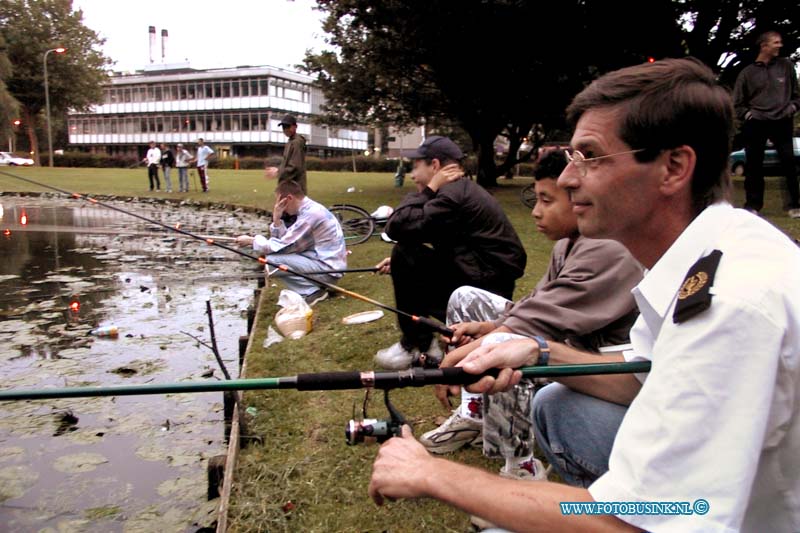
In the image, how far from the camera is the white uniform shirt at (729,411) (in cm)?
121

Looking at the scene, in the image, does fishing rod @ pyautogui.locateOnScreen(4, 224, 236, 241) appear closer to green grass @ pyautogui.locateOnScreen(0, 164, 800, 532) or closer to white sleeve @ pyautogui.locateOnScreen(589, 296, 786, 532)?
green grass @ pyautogui.locateOnScreen(0, 164, 800, 532)

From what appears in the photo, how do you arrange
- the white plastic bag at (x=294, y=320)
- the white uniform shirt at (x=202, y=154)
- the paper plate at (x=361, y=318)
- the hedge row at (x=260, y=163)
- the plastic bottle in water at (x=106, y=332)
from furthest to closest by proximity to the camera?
the hedge row at (x=260, y=163), the white uniform shirt at (x=202, y=154), the plastic bottle in water at (x=106, y=332), the paper plate at (x=361, y=318), the white plastic bag at (x=294, y=320)

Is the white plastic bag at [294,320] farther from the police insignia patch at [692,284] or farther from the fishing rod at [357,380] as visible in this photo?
the police insignia patch at [692,284]

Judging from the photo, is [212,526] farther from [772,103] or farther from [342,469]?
[772,103]

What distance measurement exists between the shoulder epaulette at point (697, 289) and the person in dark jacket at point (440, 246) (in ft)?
10.1

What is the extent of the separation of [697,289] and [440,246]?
3449 mm

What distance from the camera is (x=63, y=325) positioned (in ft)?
21.9

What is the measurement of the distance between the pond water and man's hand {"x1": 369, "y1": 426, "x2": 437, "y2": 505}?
1935mm

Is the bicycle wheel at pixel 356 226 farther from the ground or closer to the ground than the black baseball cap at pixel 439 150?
closer to the ground

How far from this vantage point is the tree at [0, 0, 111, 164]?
5300cm

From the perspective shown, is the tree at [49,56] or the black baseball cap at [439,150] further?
the tree at [49,56]

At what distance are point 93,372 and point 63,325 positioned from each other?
1732mm

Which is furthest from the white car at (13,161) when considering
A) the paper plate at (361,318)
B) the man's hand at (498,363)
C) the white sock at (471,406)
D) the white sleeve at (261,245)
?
the man's hand at (498,363)

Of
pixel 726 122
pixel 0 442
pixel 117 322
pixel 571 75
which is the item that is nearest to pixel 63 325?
pixel 117 322
